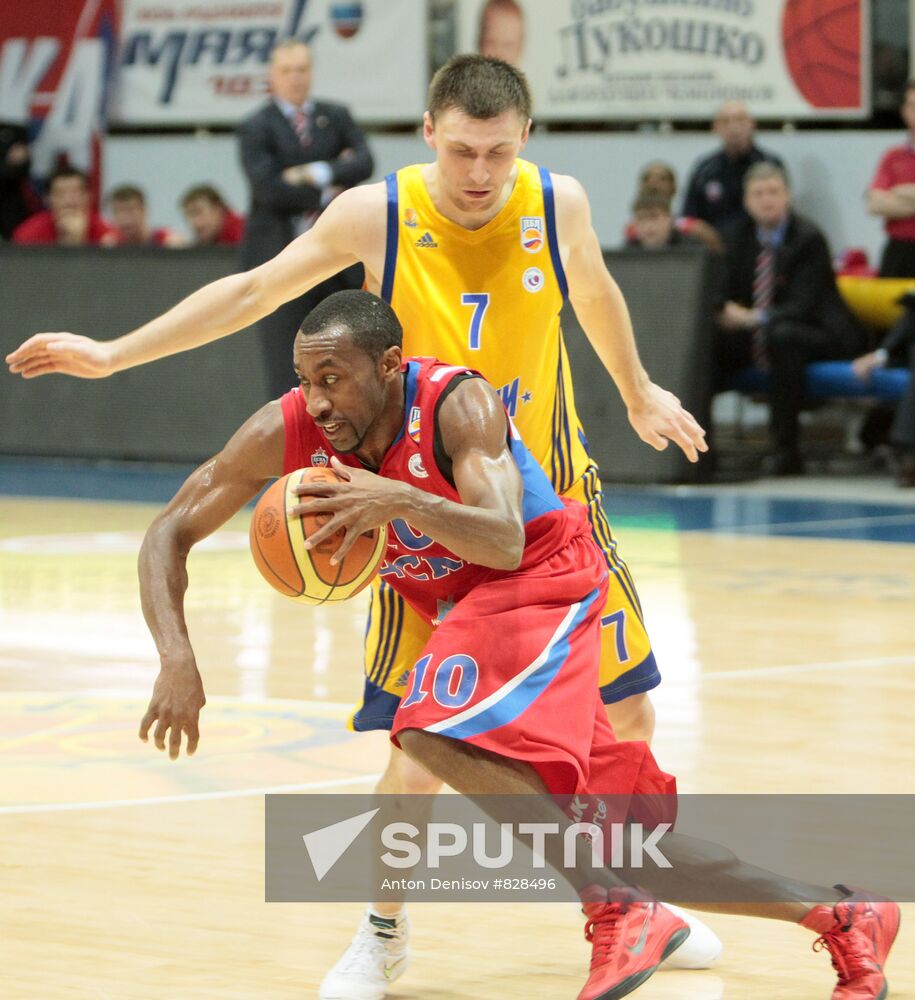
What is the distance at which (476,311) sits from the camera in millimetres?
5117

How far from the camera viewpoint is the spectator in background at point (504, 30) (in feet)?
53.4

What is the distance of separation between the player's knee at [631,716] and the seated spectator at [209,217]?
10.6m

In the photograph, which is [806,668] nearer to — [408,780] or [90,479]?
[408,780]

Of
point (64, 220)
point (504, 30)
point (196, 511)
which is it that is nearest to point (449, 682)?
point (196, 511)

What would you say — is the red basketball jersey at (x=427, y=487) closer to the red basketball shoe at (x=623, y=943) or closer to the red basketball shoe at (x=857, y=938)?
the red basketball shoe at (x=623, y=943)

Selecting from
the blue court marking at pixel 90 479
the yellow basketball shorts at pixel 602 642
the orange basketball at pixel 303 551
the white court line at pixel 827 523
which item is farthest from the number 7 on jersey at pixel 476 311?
the blue court marking at pixel 90 479

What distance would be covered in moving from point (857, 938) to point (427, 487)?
123cm

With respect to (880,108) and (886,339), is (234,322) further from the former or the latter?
(880,108)

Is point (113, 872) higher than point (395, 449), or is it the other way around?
point (395, 449)

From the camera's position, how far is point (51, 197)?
1681 centimetres

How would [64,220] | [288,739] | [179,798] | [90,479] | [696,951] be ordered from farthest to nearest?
[64,220] → [90,479] → [288,739] → [179,798] → [696,951]

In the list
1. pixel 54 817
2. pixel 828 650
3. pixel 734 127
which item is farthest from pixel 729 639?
pixel 734 127

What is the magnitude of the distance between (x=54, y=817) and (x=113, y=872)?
630 mm

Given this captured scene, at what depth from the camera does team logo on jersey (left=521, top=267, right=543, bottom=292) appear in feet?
16.9
